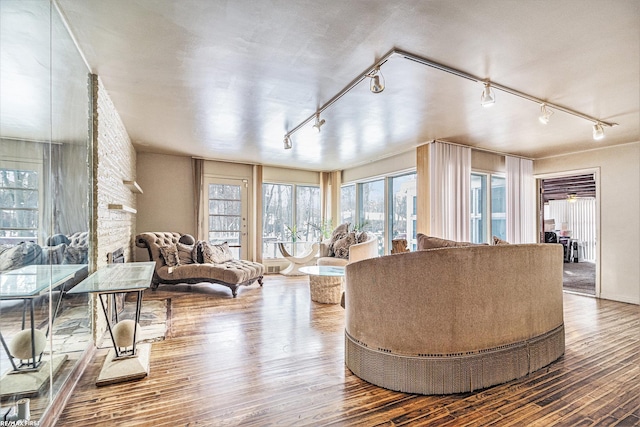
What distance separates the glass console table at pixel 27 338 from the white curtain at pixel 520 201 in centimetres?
645

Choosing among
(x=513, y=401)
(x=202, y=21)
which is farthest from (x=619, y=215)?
(x=202, y=21)

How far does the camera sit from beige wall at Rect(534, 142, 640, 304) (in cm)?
474

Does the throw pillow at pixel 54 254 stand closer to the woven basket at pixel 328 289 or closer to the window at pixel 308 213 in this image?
the woven basket at pixel 328 289

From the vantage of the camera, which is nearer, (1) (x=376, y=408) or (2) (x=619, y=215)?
(1) (x=376, y=408)

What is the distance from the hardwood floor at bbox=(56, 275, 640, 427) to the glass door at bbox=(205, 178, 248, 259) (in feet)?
11.4

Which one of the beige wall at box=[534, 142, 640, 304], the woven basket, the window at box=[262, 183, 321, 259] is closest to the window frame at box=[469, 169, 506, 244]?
the beige wall at box=[534, 142, 640, 304]

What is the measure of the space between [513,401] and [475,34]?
2373mm

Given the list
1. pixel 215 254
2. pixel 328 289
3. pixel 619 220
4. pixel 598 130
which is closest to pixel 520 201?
pixel 619 220

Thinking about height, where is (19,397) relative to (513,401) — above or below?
above

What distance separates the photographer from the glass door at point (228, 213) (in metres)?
6.61

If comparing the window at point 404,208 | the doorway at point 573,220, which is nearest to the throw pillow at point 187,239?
the window at point 404,208

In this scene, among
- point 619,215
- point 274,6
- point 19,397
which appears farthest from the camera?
point 619,215

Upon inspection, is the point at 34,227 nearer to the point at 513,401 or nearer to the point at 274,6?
the point at 274,6

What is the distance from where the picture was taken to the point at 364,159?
21.4ft
